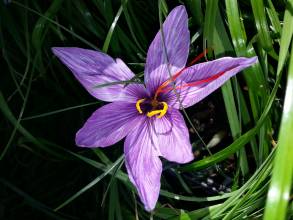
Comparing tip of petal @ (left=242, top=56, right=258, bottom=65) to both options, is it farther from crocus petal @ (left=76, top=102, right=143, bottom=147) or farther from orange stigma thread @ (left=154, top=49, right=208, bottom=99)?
crocus petal @ (left=76, top=102, right=143, bottom=147)

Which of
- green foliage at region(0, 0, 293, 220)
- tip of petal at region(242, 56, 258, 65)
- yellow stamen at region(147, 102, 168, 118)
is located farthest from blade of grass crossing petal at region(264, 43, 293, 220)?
yellow stamen at region(147, 102, 168, 118)

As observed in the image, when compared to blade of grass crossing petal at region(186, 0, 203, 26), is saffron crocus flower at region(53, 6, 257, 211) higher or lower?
lower

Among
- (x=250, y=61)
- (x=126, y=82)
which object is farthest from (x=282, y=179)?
(x=126, y=82)

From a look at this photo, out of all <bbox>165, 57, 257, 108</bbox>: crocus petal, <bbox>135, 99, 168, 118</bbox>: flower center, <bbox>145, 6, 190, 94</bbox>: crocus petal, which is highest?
<bbox>145, 6, 190, 94</bbox>: crocus petal

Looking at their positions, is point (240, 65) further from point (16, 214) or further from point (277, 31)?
point (16, 214)

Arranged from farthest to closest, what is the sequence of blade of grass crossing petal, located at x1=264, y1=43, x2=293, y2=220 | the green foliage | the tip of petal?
the green foliage → the tip of petal → blade of grass crossing petal, located at x1=264, y1=43, x2=293, y2=220

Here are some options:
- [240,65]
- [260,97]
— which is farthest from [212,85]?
→ [260,97]
